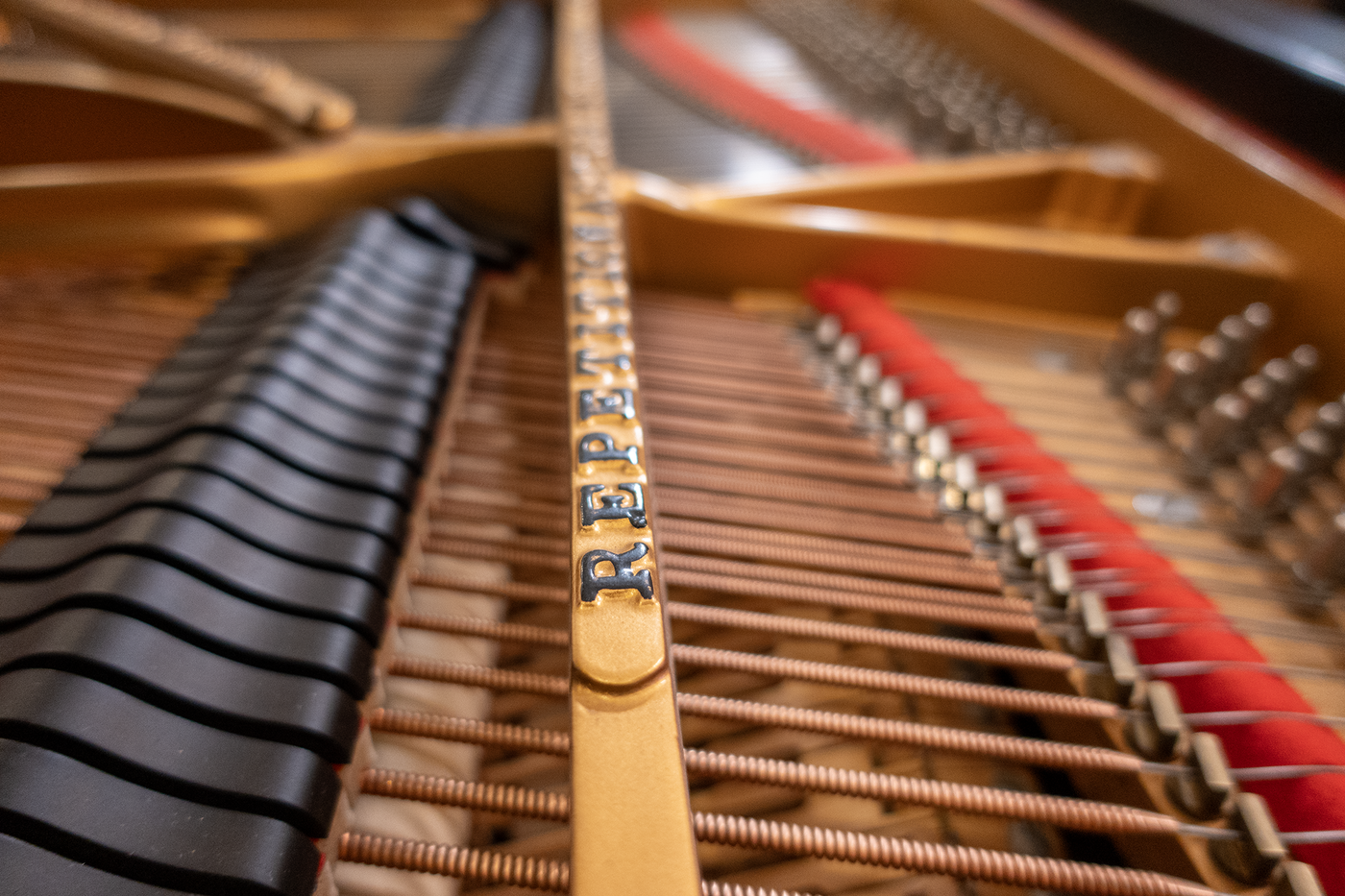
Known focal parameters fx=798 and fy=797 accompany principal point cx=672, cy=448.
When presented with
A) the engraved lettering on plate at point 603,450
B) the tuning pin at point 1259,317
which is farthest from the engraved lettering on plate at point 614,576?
the tuning pin at point 1259,317

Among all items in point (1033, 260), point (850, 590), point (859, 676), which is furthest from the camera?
point (1033, 260)

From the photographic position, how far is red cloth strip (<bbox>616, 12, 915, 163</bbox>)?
8.35 ft

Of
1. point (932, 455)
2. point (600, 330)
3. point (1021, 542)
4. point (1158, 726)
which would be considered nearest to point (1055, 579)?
point (1021, 542)

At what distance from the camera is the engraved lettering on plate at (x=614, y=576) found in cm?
90

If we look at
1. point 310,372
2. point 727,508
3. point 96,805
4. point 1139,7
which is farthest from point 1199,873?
point 1139,7

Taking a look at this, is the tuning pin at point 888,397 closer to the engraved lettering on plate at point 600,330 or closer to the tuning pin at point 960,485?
the tuning pin at point 960,485

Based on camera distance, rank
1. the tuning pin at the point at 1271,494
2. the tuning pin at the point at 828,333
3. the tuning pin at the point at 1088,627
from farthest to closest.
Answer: the tuning pin at the point at 828,333
the tuning pin at the point at 1271,494
the tuning pin at the point at 1088,627

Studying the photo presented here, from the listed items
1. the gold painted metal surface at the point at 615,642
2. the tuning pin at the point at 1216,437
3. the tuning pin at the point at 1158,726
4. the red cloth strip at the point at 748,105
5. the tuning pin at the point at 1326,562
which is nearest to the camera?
the gold painted metal surface at the point at 615,642

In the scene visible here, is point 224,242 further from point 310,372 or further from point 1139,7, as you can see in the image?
point 1139,7

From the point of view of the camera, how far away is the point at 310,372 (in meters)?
1.37

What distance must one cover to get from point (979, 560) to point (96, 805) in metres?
1.19

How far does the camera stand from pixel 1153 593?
46.1 inches

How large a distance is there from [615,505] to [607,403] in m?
0.23

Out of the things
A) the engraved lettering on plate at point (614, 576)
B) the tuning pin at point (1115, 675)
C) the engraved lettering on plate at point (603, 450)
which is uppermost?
the engraved lettering on plate at point (603, 450)
